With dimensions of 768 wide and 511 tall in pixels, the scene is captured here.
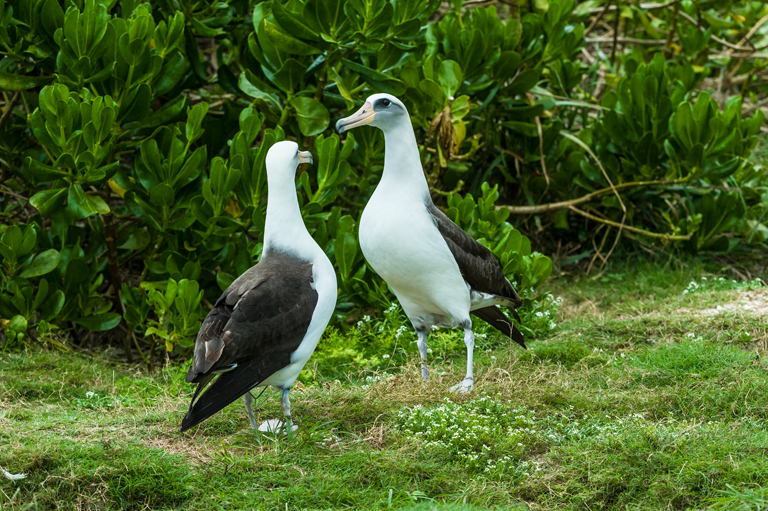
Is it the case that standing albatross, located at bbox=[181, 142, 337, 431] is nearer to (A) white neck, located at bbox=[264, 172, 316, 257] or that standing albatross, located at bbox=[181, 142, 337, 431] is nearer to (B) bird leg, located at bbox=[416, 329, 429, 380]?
(A) white neck, located at bbox=[264, 172, 316, 257]

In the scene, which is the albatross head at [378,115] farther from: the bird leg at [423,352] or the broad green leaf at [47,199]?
the broad green leaf at [47,199]

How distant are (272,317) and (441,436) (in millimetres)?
1017

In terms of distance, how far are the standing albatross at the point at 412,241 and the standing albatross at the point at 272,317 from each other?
0.40m

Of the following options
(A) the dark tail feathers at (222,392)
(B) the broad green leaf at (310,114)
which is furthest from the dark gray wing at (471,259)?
(A) the dark tail feathers at (222,392)

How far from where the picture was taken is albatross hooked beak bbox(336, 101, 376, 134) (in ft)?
14.4

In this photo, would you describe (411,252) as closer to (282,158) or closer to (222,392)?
(282,158)

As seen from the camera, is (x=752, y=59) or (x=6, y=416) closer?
(x=6, y=416)

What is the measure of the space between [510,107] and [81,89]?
3929 millimetres

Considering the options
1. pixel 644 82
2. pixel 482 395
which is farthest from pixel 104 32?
pixel 644 82

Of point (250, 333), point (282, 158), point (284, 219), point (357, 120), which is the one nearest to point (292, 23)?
point (357, 120)

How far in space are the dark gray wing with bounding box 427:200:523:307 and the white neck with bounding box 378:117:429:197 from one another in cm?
20

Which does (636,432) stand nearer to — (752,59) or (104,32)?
(104,32)

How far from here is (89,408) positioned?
4633 mm

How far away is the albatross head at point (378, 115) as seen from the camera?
14.5 ft
